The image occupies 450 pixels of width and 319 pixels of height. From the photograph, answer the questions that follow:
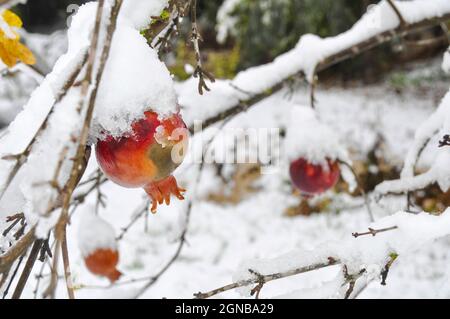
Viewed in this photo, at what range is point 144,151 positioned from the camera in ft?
1.89

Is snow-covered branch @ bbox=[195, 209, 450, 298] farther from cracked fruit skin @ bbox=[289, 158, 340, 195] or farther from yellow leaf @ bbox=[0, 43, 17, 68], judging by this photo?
cracked fruit skin @ bbox=[289, 158, 340, 195]

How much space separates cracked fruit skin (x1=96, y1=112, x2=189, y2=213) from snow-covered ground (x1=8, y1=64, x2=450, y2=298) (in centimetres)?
171

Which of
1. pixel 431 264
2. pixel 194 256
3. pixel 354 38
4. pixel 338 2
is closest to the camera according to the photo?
pixel 354 38

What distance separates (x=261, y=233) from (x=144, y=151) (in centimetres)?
327

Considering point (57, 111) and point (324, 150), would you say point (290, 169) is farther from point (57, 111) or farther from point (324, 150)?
point (57, 111)

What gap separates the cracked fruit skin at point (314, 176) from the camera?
131cm

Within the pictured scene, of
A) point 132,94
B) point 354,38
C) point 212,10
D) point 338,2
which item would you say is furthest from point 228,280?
point 212,10

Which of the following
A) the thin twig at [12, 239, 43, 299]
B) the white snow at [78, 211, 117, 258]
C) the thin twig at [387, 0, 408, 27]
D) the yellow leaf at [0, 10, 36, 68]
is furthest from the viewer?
the white snow at [78, 211, 117, 258]

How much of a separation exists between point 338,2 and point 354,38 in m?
4.17

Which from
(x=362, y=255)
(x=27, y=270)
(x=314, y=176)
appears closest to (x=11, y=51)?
(x=27, y=270)

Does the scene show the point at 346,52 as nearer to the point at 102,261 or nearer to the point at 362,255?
the point at 362,255

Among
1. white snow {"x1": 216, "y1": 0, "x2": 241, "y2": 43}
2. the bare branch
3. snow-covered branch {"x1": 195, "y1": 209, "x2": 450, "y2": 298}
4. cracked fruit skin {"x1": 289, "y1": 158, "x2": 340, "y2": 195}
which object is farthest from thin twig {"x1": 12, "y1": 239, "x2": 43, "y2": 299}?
white snow {"x1": 216, "y1": 0, "x2": 241, "y2": 43}

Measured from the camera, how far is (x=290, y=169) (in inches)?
54.2

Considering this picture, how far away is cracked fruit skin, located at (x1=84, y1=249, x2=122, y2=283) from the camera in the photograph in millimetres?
1484
